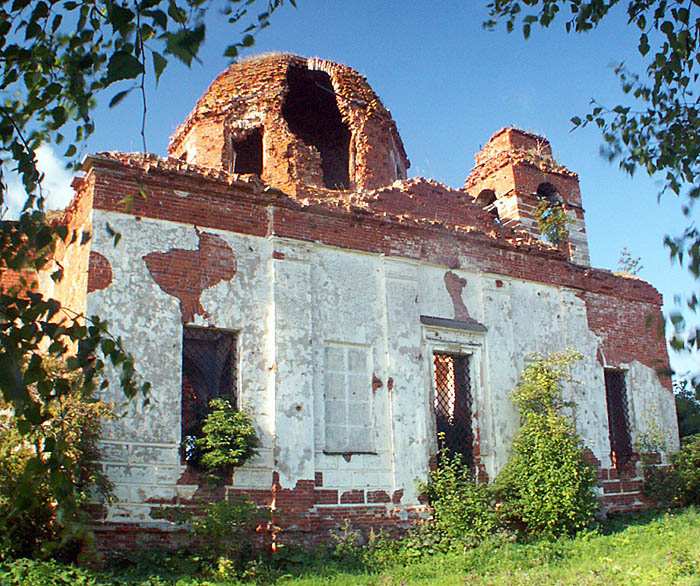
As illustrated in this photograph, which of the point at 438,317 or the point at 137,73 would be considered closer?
the point at 137,73

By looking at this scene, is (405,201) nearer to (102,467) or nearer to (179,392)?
(179,392)

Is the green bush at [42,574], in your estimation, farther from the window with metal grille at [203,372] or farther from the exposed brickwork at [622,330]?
the exposed brickwork at [622,330]

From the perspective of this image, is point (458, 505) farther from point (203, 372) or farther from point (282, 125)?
point (282, 125)

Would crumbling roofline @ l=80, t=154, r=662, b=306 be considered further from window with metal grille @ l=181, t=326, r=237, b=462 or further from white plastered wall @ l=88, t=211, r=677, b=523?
window with metal grille @ l=181, t=326, r=237, b=462

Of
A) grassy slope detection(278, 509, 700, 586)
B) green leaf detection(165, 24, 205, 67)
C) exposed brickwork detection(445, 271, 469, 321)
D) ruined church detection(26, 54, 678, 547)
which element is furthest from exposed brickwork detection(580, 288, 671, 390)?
green leaf detection(165, 24, 205, 67)

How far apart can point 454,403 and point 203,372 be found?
14.5 feet

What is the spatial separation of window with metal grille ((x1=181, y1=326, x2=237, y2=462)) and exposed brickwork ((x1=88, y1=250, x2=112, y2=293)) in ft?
4.02

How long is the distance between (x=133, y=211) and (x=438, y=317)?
5.15 metres

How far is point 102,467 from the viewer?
9.86 metres

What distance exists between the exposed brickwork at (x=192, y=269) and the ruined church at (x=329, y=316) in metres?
0.02

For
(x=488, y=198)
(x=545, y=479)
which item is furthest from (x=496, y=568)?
(x=488, y=198)

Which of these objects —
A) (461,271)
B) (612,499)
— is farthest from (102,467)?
(612,499)

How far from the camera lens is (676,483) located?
15.1 m

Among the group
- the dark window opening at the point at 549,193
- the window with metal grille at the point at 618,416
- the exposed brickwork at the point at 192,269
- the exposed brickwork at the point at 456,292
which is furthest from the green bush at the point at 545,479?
the dark window opening at the point at 549,193
